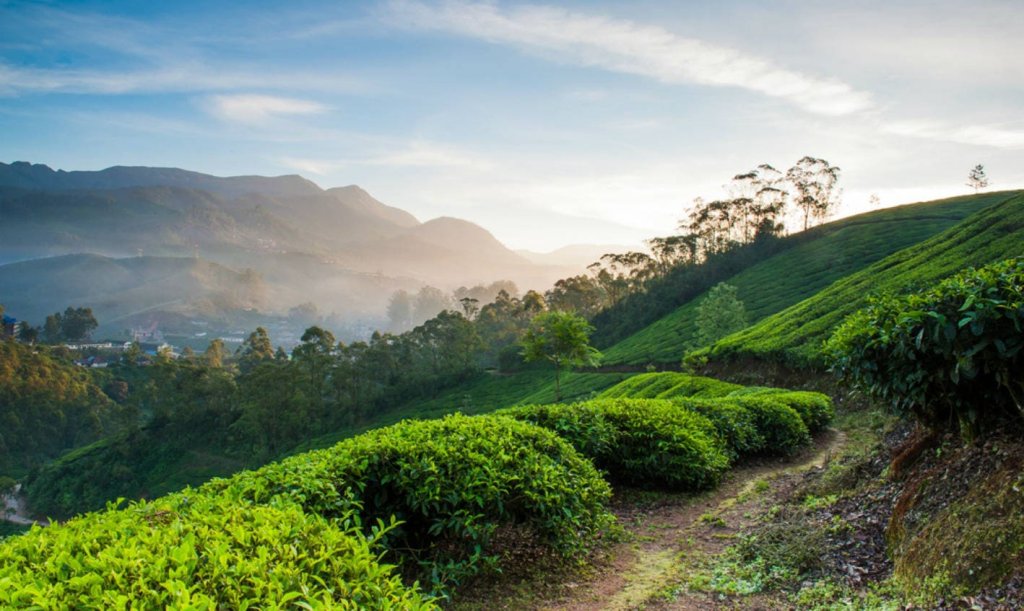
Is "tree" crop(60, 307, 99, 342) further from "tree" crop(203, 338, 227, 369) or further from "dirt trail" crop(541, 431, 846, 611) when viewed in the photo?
"dirt trail" crop(541, 431, 846, 611)

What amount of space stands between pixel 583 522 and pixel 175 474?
58.4 meters

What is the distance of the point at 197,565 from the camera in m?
2.83

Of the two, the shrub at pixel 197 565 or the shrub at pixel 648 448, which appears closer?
the shrub at pixel 197 565

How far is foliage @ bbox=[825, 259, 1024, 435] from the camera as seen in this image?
14.5 feet

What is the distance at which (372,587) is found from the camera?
295 cm

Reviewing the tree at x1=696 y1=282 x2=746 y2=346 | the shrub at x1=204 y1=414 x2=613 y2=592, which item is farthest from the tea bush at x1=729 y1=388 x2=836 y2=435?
the tree at x1=696 y1=282 x2=746 y2=346

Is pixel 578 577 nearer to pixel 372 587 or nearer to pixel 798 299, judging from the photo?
pixel 372 587

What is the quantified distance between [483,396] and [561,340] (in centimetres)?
3365

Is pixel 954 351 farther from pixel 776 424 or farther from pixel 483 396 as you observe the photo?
pixel 483 396

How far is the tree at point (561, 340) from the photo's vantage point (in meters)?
23.2

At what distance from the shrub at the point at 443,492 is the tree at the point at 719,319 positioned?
34.8 meters

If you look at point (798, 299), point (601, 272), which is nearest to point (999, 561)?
point (798, 299)

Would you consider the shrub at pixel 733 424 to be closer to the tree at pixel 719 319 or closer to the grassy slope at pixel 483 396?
the tree at pixel 719 319

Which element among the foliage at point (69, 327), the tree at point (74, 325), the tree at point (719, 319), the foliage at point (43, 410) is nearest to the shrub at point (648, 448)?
the tree at point (719, 319)
